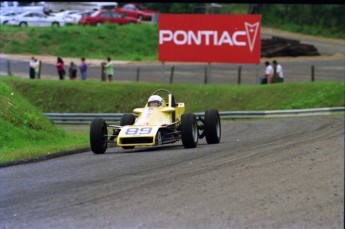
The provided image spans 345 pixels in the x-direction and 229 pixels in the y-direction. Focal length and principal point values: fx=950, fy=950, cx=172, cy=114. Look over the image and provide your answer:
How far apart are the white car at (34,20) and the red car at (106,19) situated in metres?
1.67

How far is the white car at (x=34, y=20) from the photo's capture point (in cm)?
6251

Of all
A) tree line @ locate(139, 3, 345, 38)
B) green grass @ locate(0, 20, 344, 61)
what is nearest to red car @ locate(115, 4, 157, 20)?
green grass @ locate(0, 20, 344, 61)

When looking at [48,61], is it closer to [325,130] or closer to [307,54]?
[307,54]

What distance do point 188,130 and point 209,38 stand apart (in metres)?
24.2

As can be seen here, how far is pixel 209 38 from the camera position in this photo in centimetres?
4444

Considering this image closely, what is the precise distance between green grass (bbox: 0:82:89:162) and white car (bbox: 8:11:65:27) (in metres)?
36.3

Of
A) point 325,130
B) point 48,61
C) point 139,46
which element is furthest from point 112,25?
point 325,130

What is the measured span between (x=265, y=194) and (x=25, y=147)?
10.5m

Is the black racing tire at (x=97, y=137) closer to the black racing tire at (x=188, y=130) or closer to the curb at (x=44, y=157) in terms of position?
the curb at (x=44, y=157)

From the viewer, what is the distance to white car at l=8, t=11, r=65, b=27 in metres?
62.5

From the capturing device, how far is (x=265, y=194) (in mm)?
13469

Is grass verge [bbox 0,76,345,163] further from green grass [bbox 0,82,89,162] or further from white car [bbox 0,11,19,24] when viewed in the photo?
white car [bbox 0,11,19,24]

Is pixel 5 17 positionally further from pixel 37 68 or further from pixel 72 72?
pixel 72 72

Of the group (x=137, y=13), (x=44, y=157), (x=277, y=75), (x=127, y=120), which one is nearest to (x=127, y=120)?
(x=127, y=120)
